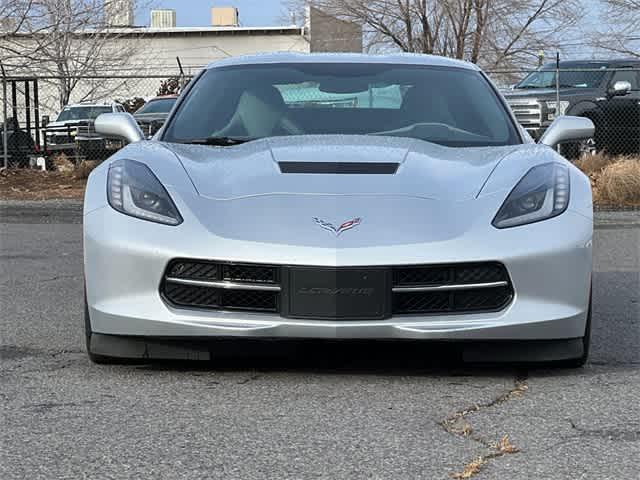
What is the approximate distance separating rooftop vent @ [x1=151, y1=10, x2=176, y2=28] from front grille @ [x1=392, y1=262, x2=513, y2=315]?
60634mm

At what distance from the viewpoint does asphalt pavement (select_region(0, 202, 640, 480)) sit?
345cm

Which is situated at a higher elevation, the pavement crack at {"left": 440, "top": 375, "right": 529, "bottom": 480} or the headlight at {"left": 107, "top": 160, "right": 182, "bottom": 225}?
the headlight at {"left": 107, "top": 160, "right": 182, "bottom": 225}

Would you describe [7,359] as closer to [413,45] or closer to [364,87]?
[364,87]

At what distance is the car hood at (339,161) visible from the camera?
4.76 meters

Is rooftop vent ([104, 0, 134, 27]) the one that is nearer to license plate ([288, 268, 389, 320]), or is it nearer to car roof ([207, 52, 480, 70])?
car roof ([207, 52, 480, 70])

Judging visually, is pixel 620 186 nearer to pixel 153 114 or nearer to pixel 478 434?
pixel 153 114

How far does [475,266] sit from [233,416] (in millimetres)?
1102

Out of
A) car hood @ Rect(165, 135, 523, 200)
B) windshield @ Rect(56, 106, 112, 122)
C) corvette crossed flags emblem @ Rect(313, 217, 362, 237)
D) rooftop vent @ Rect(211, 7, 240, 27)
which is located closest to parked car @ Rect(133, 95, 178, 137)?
windshield @ Rect(56, 106, 112, 122)

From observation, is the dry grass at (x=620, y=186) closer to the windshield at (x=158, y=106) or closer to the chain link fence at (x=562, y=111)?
the chain link fence at (x=562, y=111)

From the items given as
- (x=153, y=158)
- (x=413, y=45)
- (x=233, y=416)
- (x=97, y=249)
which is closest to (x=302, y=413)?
(x=233, y=416)

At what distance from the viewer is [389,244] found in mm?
4484

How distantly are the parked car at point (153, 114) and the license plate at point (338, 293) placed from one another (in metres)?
17.4

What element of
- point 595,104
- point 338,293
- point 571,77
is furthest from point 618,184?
point 338,293

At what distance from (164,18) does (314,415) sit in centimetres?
6204
